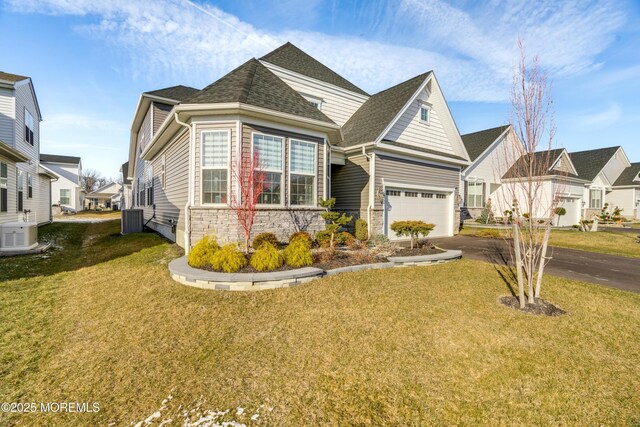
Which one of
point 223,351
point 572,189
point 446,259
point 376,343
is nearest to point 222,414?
point 223,351

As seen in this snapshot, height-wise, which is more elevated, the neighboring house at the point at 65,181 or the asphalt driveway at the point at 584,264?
the neighboring house at the point at 65,181

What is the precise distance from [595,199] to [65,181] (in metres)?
60.1

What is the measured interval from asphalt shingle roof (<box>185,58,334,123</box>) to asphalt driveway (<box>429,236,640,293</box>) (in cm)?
705

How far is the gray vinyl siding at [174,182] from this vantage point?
8.91 metres

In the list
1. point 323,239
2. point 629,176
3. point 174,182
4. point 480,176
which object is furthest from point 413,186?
point 629,176

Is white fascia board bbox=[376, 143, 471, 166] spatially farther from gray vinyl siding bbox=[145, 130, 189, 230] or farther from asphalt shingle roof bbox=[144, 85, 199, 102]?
asphalt shingle roof bbox=[144, 85, 199, 102]

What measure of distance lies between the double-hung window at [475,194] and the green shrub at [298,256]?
17.2 meters

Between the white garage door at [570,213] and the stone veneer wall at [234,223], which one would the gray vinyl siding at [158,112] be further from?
the white garage door at [570,213]

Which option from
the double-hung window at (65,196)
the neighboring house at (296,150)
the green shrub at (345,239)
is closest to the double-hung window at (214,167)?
the neighboring house at (296,150)

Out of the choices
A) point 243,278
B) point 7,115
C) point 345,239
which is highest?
point 7,115

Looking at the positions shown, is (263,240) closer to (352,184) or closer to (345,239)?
(345,239)

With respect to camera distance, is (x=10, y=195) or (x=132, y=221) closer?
(x=10, y=195)

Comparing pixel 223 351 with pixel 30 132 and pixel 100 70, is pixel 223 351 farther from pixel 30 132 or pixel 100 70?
pixel 30 132

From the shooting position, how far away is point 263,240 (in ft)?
24.1
